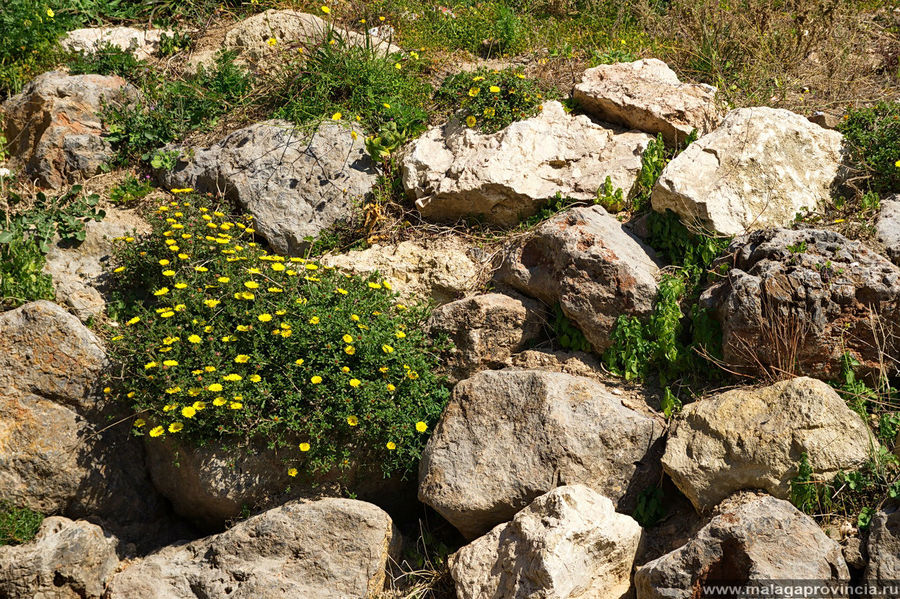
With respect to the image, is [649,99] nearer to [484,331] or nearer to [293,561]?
[484,331]

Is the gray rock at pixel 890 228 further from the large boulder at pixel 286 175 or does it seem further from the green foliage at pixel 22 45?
the green foliage at pixel 22 45

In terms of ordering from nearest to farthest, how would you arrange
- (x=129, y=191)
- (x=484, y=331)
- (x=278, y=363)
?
(x=278, y=363) → (x=484, y=331) → (x=129, y=191)

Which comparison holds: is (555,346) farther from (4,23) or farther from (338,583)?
(4,23)

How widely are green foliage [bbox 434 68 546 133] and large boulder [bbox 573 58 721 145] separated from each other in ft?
1.46

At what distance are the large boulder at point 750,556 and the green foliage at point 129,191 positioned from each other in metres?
5.27

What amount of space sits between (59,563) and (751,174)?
5368 mm

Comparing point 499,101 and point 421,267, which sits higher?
point 499,101

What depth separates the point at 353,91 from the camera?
707 centimetres

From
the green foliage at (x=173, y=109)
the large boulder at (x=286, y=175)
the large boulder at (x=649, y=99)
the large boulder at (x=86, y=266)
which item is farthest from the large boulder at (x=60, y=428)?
the large boulder at (x=649, y=99)

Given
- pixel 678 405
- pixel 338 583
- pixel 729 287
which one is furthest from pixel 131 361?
pixel 729 287

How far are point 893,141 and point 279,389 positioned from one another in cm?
472

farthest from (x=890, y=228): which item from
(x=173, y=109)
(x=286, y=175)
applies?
(x=173, y=109)

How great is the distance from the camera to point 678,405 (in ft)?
16.6

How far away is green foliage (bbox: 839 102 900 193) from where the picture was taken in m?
5.67
